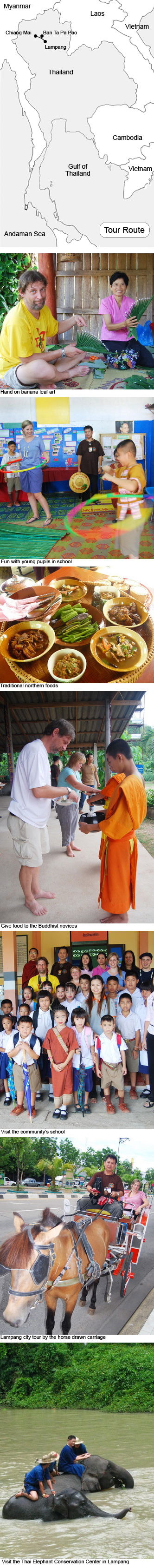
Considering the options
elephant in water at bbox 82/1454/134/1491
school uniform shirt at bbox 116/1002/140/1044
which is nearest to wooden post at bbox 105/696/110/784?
school uniform shirt at bbox 116/1002/140/1044

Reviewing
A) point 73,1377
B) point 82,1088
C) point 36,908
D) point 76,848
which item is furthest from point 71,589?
point 73,1377

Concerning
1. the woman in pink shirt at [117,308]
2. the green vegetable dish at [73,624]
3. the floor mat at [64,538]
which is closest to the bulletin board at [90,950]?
the green vegetable dish at [73,624]

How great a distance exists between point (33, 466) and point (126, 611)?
4.06 feet

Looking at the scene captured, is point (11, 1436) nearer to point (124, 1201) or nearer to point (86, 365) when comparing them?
point (124, 1201)

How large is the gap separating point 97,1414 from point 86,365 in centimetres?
710

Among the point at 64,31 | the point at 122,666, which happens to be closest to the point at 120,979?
the point at 122,666

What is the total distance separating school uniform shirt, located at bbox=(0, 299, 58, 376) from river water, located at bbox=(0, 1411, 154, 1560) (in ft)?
22.1

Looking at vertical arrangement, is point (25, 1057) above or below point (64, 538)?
below

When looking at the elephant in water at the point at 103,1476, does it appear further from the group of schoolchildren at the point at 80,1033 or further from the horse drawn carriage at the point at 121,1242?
the group of schoolchildren at the point at 80,1033

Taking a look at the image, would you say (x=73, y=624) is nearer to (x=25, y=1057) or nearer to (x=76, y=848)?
(x=76, y=848)

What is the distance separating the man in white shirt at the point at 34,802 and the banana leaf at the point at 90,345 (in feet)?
8.36

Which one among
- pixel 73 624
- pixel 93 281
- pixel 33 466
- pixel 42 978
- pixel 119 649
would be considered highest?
pixel 93 281

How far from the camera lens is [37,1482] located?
28.2 feet

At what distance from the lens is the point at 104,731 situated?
948 cm
